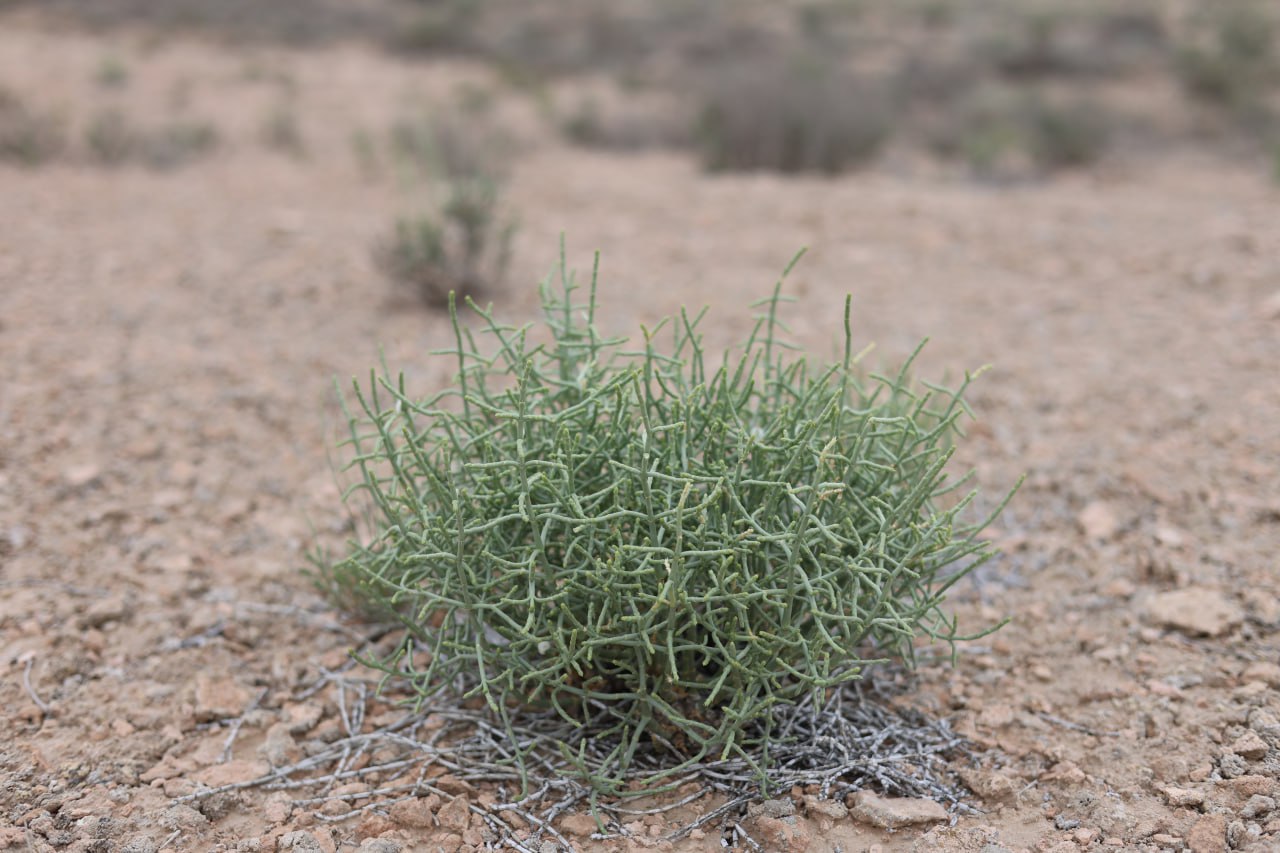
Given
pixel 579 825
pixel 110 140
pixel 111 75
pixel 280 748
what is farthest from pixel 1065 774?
pixel 111 75

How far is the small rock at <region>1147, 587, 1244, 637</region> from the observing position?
240 centimetres

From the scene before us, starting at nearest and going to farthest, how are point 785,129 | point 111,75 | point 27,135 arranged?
point 27,135 < point 785,129 < point 111,75

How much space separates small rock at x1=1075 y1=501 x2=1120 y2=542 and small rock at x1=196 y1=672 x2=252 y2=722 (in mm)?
2217

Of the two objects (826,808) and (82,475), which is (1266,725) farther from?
(82,475)

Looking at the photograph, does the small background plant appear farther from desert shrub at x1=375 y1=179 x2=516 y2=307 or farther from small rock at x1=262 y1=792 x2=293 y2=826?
small rock at x1=262 y1=792 x2=293 y2=826

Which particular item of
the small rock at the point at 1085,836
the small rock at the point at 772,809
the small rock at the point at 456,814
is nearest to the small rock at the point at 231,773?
the small rock at the point at 456,814

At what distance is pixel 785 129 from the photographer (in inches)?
276

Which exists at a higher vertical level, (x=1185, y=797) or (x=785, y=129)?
(x=785, y=129)

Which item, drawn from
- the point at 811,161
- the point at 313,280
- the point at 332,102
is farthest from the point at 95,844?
the point at 332,102

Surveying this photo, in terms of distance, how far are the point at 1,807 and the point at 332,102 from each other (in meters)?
7.55

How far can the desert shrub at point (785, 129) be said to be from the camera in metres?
6.93

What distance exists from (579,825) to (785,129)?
5892 millimetres

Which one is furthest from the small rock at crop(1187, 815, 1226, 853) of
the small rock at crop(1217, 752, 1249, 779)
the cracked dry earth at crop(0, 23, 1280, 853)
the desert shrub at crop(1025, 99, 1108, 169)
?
the desert shrub at crop(1025, 99, 1108, 169)

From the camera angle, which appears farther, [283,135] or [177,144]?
[283,135]
